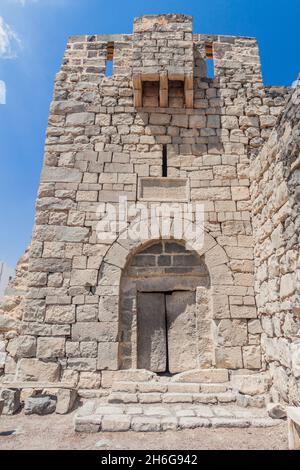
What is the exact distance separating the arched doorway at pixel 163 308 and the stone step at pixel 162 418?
86 cm

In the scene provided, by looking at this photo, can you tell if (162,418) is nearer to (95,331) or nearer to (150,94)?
(95,331)

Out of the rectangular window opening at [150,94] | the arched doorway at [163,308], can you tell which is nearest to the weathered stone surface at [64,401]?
the arched doorway at [163,308]

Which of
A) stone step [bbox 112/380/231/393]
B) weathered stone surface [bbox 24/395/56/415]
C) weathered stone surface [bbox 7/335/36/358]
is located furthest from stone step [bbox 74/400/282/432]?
weathered stone surface [bbox 7/335/36/358]

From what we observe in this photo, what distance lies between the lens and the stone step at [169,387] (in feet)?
13.8

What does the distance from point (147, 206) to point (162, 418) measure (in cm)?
311

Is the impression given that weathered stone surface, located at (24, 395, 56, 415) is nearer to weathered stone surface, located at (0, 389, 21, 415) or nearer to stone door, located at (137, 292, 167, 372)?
weathered stone surface, located at (0, 389, 21, 415)

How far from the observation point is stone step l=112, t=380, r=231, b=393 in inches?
165

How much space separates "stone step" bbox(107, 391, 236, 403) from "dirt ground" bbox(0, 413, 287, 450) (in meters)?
0.78

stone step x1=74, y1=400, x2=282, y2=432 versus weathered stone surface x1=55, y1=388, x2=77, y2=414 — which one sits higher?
weathered stone surface x1=55, y1=388, x2=77, y2=414

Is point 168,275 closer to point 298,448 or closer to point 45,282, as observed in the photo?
point 45,282

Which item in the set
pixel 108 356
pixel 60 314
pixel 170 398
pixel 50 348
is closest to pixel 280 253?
pixel 170 398

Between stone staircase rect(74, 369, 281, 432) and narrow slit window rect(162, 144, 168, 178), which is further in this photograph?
narrow slit window rect(162, 144, 168, 178)

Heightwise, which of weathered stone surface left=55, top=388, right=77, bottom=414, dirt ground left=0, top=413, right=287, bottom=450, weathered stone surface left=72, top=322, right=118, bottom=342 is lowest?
dirt ground left=0, top=413, right=287, bottom=450

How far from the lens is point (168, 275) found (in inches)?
199
